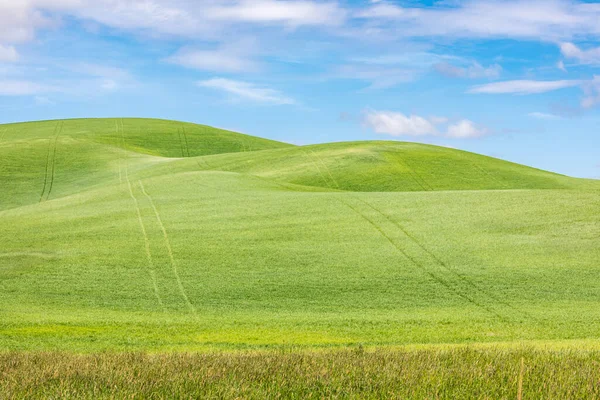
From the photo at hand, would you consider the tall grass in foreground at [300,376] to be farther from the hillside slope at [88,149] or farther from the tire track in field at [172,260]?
the hillside slope at [88,149]

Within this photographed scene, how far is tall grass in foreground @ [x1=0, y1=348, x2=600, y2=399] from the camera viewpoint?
6.87m

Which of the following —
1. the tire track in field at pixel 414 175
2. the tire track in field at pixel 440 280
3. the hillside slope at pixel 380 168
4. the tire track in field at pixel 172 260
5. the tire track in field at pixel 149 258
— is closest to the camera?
the tire track in field at pixel 440 280

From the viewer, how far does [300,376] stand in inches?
292

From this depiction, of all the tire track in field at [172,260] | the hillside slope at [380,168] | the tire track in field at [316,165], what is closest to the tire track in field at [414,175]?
the hillside slope at [380,168]

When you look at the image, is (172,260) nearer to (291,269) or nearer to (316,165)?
(291,269)

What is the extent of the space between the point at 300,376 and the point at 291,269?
16617 mm

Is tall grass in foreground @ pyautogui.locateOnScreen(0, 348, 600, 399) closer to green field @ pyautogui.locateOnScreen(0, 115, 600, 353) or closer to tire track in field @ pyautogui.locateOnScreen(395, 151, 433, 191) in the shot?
green field @ pyautogui.locateOnScreen(0, 115, 600, 353)

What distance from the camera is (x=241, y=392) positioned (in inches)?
268

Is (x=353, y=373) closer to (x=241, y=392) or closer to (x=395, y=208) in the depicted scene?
(x=241, y=392)

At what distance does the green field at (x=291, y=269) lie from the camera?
17156 mm

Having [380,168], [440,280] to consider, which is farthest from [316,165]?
[440,280]

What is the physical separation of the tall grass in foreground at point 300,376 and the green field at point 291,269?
4793 mm

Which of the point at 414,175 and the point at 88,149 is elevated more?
the point at 88,149

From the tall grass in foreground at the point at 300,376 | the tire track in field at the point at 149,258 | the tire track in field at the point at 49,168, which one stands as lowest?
the tire track in field at the point at 149,258
